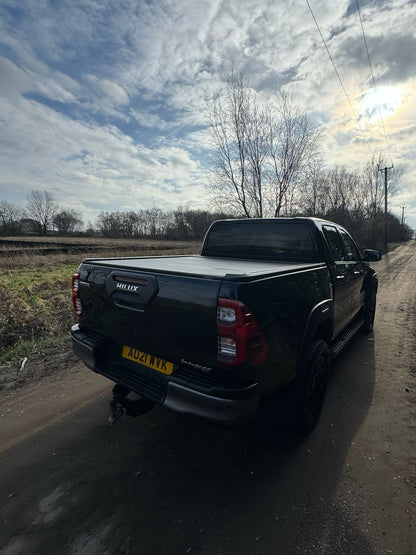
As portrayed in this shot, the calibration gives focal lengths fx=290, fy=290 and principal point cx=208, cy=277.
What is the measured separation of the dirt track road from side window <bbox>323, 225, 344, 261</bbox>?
1.74 m

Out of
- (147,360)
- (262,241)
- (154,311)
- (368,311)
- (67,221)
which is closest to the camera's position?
(154,311)

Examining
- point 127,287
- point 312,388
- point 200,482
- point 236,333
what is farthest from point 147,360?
point 312,388

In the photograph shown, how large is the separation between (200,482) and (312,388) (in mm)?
1250

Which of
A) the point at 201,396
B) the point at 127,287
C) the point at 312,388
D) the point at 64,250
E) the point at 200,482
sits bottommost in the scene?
the point at 200,482

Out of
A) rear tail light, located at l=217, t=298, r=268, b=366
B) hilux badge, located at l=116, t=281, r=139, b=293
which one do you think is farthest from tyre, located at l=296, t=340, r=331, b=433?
hilux badge, located at l=116, t=281, r=139, b=293

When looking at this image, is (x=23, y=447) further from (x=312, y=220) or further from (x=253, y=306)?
(x=312, y=220)

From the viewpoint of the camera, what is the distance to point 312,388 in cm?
268

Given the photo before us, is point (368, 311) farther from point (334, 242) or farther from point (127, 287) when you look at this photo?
point (127, 287)

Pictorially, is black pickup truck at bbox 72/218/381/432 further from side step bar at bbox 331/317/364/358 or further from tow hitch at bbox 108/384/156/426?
side step bar at bbox 331/317/364/358

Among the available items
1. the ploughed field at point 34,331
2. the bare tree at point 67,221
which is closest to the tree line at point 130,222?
the bare tree at point 67,221

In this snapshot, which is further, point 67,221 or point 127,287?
point 67,221

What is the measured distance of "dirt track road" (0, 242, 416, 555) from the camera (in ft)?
5.84

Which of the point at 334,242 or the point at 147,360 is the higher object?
the point at 334,242

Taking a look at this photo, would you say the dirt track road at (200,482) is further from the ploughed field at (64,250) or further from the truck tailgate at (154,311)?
the ploughed field at (64,250)
